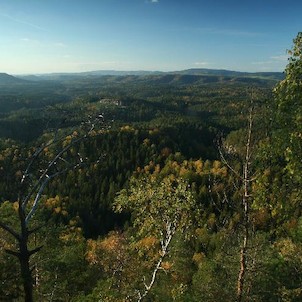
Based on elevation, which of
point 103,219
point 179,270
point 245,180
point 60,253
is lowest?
point 103,219

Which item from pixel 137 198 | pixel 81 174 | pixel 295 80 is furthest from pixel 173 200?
pixel 81 174

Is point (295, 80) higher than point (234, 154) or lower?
higher

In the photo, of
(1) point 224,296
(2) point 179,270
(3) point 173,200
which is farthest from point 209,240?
(3) point 173,200

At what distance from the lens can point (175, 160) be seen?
18975cm

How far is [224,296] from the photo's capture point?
32375 millimetres

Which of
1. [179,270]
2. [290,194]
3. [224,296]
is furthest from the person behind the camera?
[179,270]

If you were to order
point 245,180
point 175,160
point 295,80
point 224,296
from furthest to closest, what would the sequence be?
point 175,160, point 224,296, point 245,180, point 295,80

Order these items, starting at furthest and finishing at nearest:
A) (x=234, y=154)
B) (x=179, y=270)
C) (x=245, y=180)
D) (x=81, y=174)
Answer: (x=81, y=174) < (x=179, y=270) < (x=234, y=154) < (x=245, y=180)

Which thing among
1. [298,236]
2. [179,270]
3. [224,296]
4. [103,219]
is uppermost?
[298,236]

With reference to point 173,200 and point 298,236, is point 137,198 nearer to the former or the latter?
point 173,200

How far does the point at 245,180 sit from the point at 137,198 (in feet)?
16.0

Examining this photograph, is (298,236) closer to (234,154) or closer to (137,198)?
(234,154)

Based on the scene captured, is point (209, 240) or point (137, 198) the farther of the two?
point (209, 240)

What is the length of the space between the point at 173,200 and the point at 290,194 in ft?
18.2
